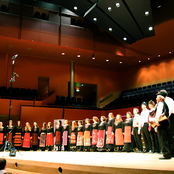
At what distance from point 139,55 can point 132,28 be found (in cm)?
364

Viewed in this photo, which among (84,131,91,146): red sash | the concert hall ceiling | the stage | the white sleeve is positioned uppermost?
the concert hall ceiling

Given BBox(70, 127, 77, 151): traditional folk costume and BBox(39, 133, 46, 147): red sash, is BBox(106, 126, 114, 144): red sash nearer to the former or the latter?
BBox(70, 127, 77, 151): traditional folk costume

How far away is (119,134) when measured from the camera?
21.7 ft

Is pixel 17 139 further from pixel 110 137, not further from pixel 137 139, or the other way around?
pixel 137 139

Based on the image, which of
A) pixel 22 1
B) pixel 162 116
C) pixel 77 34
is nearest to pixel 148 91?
pixel 77 34

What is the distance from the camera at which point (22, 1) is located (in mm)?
12352

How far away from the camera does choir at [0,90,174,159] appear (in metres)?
3.50

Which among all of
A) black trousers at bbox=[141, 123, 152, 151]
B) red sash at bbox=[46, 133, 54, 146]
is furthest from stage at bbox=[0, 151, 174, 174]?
red sash at bbox=[46, 133, 54, 146]

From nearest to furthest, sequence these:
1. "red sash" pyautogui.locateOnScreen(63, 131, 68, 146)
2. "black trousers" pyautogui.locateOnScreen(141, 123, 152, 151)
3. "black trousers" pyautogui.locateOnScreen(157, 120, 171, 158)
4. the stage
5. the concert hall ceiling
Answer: the stage → "black trousers" pyautogui.locateOnScreen(157, 120, 171, 158) → "black trousers" pyautogui.locateOnScreen(141, 123, 152, 151) → "red sash" pyautogui.locateOnScreen(63, 131, 68, 146) → the concert hall ceiling

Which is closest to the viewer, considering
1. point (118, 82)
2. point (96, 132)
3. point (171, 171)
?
point (171, 171)

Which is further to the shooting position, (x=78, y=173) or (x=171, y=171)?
(x=78, y=173)

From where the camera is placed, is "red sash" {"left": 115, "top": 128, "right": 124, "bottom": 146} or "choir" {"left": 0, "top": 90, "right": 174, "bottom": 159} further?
"red sash" {"left": 115, "top": 128, "right": 124, "bottom": 146}

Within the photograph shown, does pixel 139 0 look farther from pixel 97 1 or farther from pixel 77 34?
pixel 77 34

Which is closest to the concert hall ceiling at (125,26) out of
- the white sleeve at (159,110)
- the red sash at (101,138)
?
the red sash at (101,138)
